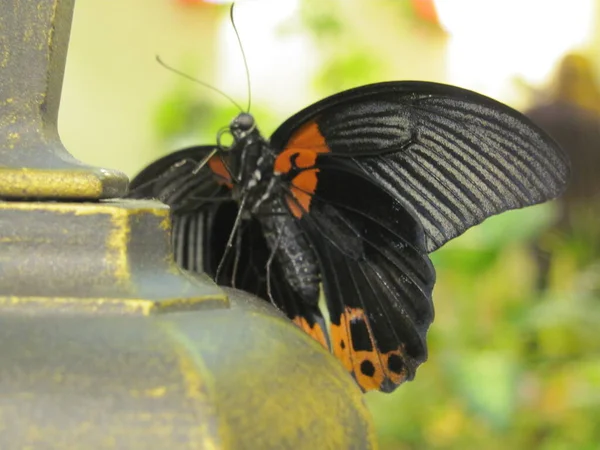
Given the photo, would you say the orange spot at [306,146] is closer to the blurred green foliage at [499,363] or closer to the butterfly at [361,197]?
the butterfly at [361,197]

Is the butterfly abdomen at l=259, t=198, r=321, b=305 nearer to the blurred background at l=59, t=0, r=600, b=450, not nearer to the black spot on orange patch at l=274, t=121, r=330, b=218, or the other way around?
the black spot on orange patch at l=274, t=121, r=330, b=218

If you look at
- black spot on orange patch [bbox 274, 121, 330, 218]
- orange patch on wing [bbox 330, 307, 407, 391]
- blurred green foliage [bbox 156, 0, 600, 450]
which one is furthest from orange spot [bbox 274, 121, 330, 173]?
blurred green foliage [bbox 156, 0, 600, 450]

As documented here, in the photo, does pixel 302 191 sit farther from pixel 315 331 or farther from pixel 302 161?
pixel 315 331

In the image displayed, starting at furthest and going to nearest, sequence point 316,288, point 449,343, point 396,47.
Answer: point 396,47 → point 449,343 → point 316,288

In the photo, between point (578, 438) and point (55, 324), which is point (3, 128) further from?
point (578, 438)

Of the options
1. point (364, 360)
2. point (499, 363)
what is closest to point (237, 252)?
point (364, 360)

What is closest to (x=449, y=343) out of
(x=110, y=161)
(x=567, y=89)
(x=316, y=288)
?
(x=567, y=89)
